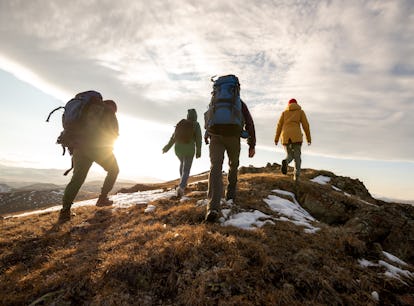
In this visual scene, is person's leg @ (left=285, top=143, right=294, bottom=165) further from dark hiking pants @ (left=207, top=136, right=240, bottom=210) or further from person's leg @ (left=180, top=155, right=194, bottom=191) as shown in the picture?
dark hiking pants @ (left=207, top=136, right=240, bottom=210)

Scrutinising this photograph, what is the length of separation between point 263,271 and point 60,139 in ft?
23.3

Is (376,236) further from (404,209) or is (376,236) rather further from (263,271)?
(404,209)

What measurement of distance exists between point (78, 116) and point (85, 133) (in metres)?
0.59

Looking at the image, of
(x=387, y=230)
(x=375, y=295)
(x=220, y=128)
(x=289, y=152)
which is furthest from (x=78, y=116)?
(x=387, y=230)

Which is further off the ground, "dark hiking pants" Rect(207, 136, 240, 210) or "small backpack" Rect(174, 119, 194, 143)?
"small backpack" Rect(174, 119, 194, 143)

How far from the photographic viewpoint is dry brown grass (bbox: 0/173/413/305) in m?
4.11

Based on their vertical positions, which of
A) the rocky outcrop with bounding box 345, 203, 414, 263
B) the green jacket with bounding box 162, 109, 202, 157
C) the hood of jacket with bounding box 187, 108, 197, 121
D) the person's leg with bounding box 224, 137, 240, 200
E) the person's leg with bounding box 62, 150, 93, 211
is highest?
the hood of jacket with bounding box 187, 108, 197, 121

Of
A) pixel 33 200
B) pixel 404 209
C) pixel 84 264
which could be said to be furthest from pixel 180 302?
pixel 33 200

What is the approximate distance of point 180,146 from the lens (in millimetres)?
11406

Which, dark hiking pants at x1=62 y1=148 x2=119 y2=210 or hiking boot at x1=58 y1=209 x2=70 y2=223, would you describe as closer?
dark hiking pants at x1=62 y1=148 x2=119 y2=210

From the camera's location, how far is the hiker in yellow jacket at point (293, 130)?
40.8 feet

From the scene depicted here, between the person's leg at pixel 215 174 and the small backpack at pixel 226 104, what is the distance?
0.52 metres

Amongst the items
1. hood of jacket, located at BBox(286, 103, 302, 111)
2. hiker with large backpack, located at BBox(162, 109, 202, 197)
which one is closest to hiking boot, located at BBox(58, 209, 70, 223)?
hiker with large backpack, located at BBox(162, 109, 202, 197)

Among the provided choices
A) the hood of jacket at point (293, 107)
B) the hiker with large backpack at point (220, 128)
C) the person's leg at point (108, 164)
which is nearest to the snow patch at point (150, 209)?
the person's leg at point (108, 164)
